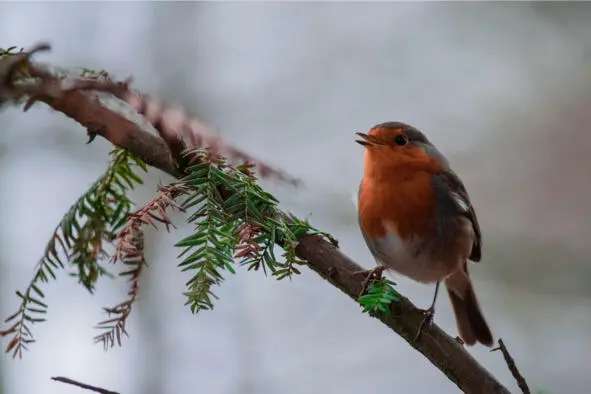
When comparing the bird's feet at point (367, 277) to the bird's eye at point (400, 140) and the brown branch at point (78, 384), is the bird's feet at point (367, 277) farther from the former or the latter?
the bird's eye at point (400, 140)

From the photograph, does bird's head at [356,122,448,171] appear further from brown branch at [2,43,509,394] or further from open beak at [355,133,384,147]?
brown branch at [2,43,509,394]

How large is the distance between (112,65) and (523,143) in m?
3.06

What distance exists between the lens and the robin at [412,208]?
2.01 metres

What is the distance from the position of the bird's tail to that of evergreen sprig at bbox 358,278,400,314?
1362mm

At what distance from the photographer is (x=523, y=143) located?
5504 mm

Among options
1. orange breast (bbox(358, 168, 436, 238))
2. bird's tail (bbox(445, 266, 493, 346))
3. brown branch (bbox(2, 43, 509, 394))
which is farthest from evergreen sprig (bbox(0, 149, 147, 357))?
bird's tail (bbox(445, 266, 493, 346))

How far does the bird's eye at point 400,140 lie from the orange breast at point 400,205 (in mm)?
105

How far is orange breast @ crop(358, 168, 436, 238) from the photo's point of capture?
2.00m

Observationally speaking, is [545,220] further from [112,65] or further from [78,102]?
[78,102]

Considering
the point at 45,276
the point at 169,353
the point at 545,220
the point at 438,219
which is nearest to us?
the point at 45,276

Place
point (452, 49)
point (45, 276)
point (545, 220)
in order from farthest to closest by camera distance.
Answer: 1. point (452, 49)
2. point (545, 220)
3. point (45, 276)

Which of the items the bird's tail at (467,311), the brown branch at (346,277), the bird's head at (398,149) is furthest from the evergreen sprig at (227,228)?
the bird's tail at (467,311)

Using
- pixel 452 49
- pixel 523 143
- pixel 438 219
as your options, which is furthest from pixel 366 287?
pixel 452 49

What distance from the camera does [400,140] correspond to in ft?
7.03
